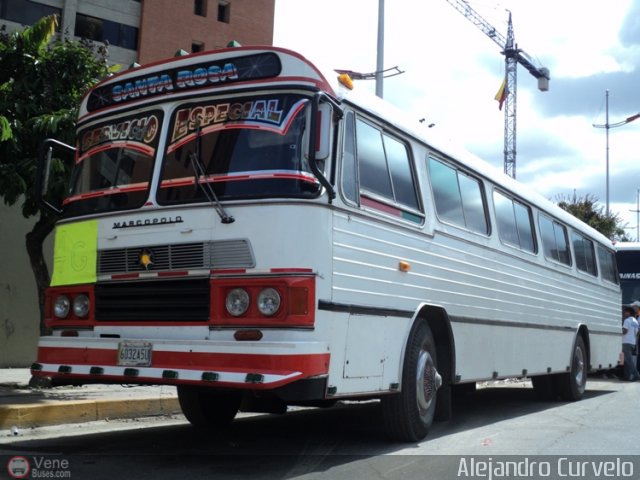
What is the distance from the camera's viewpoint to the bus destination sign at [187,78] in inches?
231

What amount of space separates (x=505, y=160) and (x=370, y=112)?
5124 cm

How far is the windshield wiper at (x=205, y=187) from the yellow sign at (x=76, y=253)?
1.05 metres

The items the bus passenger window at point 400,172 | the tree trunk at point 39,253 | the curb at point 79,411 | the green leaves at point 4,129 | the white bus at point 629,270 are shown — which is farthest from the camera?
the white bus at point 629,270

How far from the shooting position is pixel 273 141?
5.68 m

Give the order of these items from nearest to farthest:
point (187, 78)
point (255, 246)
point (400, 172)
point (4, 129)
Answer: point (255, 246) → point (187, 78) → point (400, 172) → point (4, 129)

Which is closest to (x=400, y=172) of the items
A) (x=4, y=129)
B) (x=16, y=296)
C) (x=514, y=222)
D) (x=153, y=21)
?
(x=514, y=222)

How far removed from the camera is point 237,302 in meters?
5.47

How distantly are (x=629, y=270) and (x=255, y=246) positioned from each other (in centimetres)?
1503

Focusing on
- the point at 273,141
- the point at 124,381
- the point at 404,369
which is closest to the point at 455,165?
the point at 404,369

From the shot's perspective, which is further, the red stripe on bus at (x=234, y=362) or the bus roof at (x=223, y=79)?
the bus roof at (x=223, y=79)

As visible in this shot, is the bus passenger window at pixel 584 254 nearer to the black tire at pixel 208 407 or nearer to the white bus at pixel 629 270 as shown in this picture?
the white bus at pixel 629 270

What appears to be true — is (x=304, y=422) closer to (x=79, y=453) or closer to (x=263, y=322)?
(x=79, y=453)

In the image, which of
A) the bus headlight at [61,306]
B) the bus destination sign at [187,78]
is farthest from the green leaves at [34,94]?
the bus headlight at [61,306]

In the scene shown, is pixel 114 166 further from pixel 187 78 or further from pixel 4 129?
pixel 4 129
